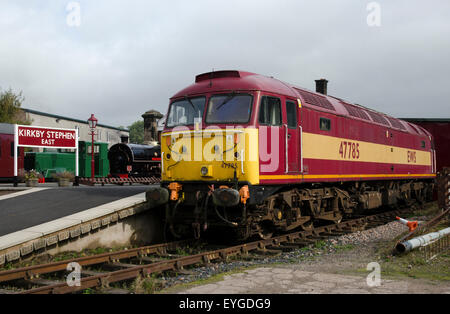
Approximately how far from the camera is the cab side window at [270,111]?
1003 cm

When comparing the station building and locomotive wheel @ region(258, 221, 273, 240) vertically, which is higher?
the station building

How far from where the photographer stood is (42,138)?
727 inches

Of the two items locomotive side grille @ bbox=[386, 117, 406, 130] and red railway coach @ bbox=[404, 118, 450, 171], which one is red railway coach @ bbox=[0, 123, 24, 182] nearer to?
locomotive side grille @ bbox=[386, 117, 406, 130]

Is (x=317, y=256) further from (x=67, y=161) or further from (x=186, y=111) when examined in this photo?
(x=67, y=161)

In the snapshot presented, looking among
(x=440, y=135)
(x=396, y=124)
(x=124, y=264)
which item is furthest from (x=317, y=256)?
(x=440, y=135)

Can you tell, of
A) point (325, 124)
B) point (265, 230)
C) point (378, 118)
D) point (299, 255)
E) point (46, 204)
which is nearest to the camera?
point (299, 255)

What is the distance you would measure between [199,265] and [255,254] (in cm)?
146

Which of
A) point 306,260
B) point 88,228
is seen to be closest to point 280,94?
point 306,260

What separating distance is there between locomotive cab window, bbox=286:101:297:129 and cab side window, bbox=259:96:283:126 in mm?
361

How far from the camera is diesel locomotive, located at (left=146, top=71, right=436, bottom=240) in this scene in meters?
9.71

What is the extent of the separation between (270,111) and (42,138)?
477 inches

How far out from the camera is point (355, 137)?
46.6 ft

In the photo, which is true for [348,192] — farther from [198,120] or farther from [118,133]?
[118,133]

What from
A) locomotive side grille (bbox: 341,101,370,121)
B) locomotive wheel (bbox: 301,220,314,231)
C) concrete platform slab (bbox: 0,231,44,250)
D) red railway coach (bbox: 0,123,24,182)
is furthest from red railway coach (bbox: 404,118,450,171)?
red railway coach (bbox: 0,123,24,182)
